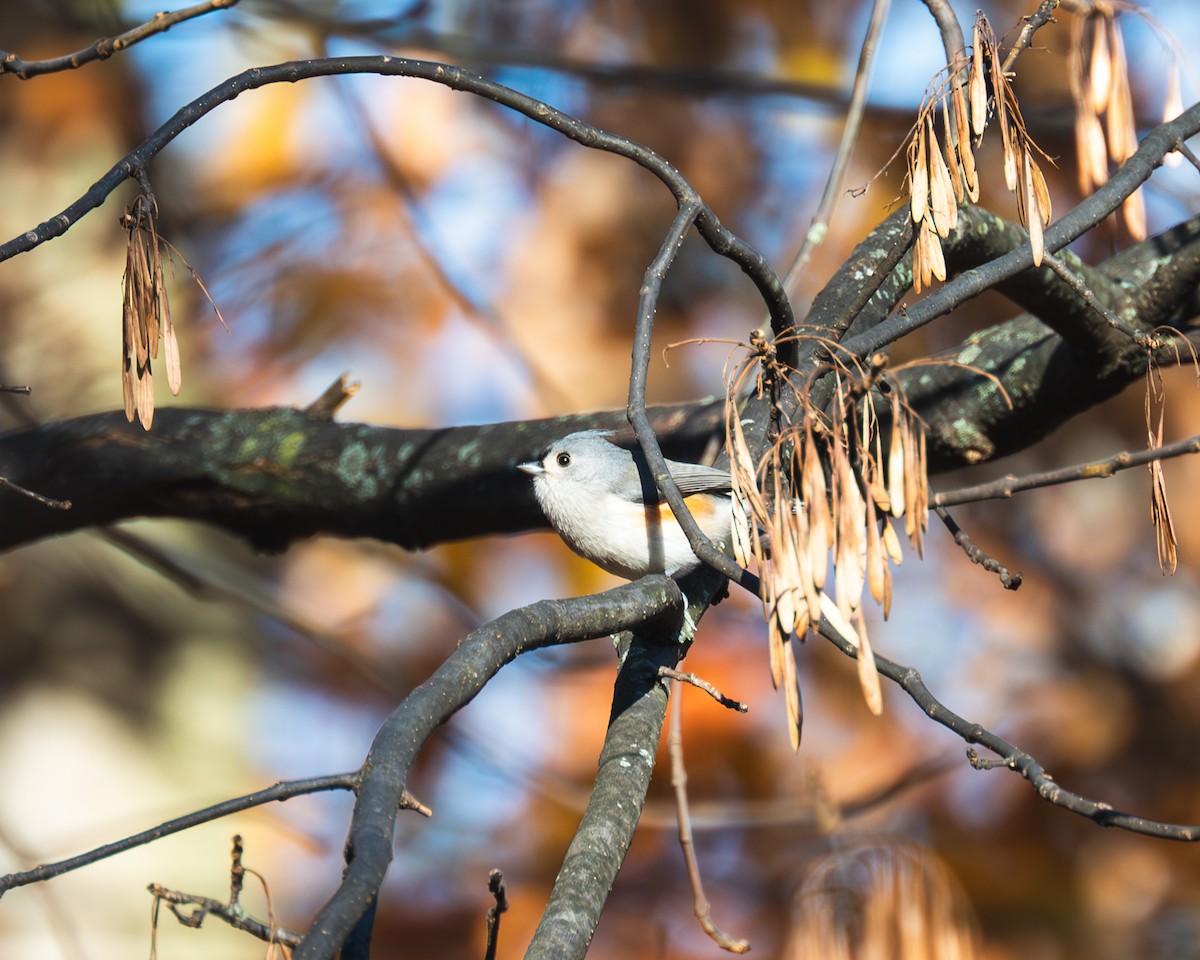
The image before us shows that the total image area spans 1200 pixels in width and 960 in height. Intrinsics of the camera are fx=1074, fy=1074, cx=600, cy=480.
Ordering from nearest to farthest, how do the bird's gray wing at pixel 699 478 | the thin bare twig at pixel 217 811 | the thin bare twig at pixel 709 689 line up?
the thin bare twig at pixel 217 811 < the thin bare twig at pixel 709 689 < the bird's gray wing at pixel 699 478

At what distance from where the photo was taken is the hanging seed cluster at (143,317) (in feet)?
3.43

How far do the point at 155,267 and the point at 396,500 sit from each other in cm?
125

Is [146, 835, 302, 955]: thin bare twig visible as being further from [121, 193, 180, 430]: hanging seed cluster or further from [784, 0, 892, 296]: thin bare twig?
[784, 0, 892, 296]: thin bare twig

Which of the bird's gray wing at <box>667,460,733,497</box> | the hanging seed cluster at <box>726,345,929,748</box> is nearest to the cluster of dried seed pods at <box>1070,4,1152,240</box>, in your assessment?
the bird's gray wing at <box>667,460,733,497</box>

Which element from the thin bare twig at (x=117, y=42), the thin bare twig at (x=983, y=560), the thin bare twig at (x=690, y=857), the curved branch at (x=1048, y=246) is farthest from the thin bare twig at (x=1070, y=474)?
the thin bare twig at (x=117, y=42)

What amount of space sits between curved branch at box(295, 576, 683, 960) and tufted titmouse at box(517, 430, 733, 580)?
39 cm

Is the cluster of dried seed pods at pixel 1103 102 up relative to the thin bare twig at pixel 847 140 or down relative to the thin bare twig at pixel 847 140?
down

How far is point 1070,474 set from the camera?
2.99ft

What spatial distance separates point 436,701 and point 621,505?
3.04 feet

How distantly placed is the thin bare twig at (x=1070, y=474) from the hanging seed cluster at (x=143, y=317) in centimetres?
74

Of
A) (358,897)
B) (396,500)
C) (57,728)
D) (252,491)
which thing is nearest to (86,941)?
(57,728)

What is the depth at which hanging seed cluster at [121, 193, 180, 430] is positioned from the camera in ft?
3.43

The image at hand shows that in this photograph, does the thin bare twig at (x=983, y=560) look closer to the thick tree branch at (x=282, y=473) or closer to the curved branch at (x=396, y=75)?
the curved branch at (x=396, y=75)

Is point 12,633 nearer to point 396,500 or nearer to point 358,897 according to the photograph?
point 396,500
